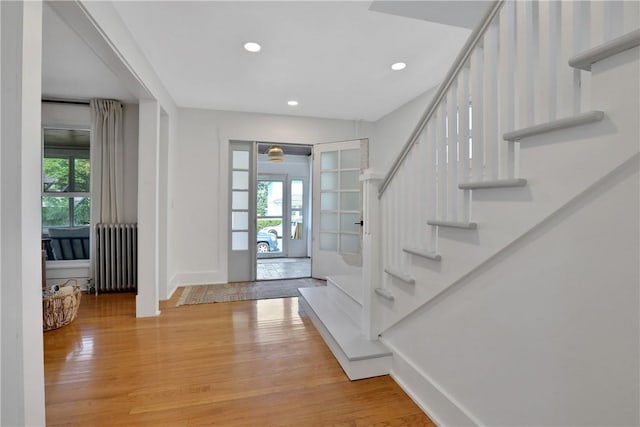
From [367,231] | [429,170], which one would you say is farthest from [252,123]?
[429,170]

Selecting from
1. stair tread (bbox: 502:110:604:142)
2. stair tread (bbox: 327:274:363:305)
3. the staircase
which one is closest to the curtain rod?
stair tread (bbox: 327:274:363:305)

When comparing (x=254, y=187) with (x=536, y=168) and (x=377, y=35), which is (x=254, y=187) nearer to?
(x=377, y=35)

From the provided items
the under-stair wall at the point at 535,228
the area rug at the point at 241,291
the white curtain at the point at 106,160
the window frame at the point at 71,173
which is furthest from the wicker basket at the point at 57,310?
the under-stair wall at the point at 535,228

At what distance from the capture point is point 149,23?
2.23 m

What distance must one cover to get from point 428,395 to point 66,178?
502cm

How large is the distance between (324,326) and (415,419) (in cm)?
101

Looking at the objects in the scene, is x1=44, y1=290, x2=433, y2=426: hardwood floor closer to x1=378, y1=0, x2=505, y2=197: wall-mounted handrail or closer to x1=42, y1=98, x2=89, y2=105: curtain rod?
x1=378, y1=0, x2=505, y2=197: wall-mounted handrail

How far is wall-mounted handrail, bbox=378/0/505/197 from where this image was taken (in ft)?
4.09

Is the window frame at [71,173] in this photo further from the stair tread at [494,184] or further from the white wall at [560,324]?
the white wall at [560,324]

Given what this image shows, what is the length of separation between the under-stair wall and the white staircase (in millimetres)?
354

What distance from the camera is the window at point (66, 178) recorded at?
3.97 metres

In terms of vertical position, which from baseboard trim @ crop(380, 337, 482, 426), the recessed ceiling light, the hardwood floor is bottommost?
the hardwood floor

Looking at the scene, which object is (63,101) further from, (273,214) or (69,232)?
(273,214)

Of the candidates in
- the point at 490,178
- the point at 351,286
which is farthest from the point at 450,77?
the point at 351,286
